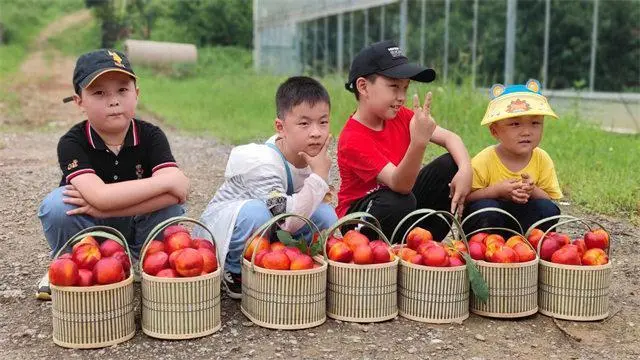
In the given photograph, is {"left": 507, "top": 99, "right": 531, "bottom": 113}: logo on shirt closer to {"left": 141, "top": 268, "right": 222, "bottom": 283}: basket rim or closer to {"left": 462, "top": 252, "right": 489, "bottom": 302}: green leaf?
{"left": 462, "top": 252, "right": 489, "bottom": 302}: green leaf

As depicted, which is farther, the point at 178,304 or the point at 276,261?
the point at 276,261

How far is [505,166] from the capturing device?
3570 mm

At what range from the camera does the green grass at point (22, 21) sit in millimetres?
29964

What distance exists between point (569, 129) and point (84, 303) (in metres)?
6.81

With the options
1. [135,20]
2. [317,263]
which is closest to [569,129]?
[317,263]

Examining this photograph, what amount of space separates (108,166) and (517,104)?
195cm

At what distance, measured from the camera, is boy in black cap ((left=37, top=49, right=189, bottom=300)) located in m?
3.06

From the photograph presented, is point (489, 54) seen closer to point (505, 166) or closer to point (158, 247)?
point (505, 166)

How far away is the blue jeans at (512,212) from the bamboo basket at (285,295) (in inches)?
36.4

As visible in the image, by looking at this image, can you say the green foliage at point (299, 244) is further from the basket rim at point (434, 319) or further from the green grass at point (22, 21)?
the green grass at point (22, 21)

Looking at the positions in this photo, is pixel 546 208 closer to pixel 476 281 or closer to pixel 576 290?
pixel 576 290

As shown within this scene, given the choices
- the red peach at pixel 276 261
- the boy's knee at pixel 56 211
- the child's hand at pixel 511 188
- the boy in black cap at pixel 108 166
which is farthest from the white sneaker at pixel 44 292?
the child's hand at pixel 511 188

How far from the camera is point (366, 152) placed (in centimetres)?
349

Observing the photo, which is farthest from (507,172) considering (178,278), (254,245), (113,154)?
(113,154)
